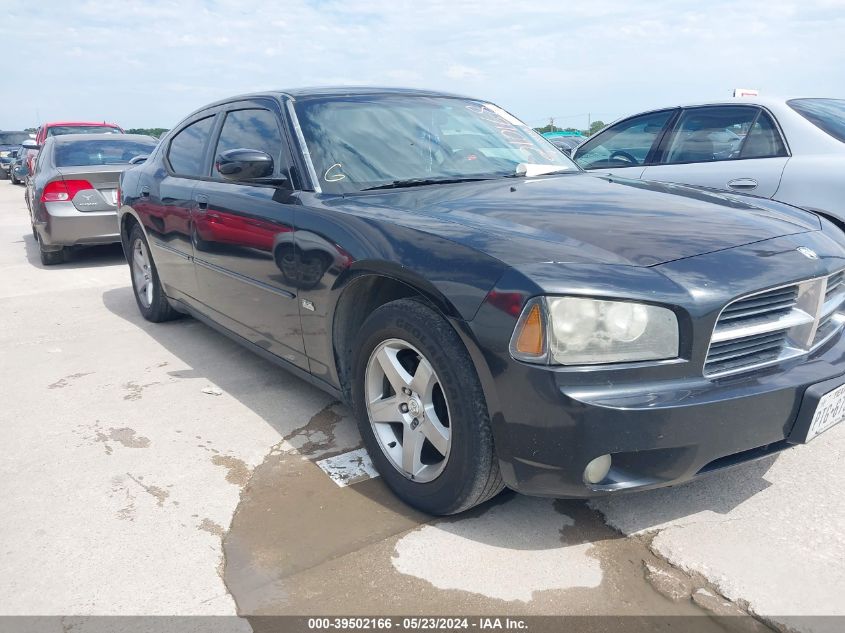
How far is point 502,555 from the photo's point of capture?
243cm

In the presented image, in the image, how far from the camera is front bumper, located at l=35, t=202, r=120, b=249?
7586 millimetres

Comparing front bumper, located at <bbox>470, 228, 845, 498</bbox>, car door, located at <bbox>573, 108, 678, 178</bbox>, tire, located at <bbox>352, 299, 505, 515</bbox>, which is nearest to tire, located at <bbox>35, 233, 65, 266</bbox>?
car door, located at <bbox>573, 108, 678, 178</bbox>

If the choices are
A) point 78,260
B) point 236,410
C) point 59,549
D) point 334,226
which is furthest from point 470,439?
point 78,260

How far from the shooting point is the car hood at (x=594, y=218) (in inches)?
92.0

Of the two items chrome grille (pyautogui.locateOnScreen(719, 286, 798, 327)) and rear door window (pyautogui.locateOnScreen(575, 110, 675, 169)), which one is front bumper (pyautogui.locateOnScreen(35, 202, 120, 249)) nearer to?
rear door window (pyautogui.locateOnScreen(575, 110, 675, 169))

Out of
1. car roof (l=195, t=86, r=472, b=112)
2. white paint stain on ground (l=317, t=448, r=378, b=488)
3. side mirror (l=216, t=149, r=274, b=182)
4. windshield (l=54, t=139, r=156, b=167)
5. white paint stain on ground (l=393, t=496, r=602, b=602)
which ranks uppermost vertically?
car roof (l=195, t=86, r=472, b=112)

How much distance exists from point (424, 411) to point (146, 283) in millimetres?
3689

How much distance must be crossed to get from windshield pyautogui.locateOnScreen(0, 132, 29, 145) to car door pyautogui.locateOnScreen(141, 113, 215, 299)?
26.7 metres

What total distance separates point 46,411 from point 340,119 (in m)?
2.16

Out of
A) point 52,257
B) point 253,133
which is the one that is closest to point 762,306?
point 253,133

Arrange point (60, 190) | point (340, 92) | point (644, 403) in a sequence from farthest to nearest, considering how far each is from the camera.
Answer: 1. point (60, 190)
2. point (340, 92)
3. point (644, 403)

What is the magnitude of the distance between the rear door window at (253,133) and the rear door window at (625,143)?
10.3ft

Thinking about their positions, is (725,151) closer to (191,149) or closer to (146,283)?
(191,149)

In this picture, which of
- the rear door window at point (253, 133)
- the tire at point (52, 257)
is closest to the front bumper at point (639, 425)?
the rear door window at point (253, 133)
